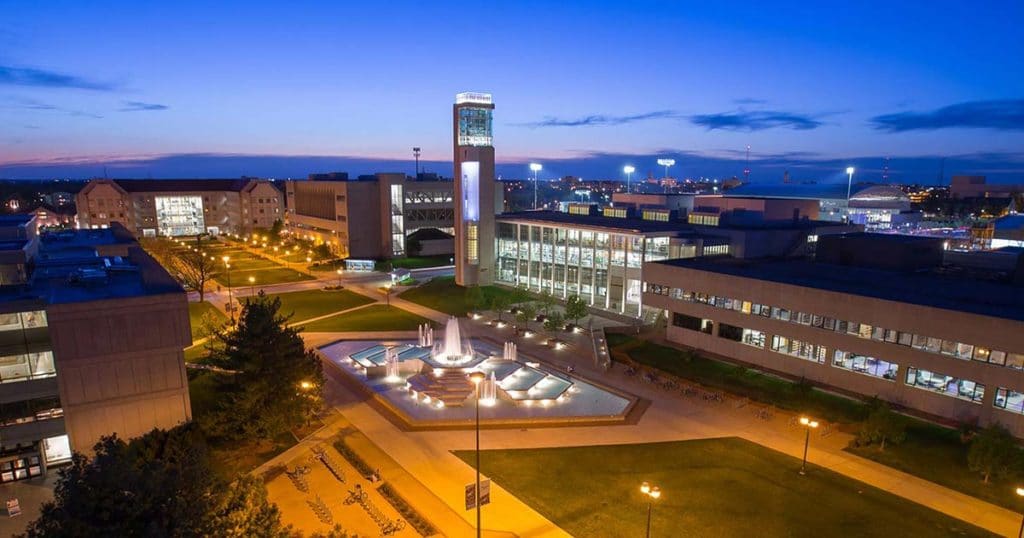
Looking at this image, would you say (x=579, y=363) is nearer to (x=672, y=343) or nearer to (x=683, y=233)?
(x=672, y=343)

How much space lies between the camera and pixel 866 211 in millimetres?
110375

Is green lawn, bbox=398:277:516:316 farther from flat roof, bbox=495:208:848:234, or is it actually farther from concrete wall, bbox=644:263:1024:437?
concrete wall, bbox=644:263:1024:437

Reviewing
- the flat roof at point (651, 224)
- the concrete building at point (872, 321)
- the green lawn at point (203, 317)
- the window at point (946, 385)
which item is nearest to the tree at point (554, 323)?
the concrete building at point (872, 321)

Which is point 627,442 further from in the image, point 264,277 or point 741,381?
point 264,277

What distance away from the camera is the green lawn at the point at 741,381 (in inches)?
1377

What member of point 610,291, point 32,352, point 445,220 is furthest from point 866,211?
point 32,352

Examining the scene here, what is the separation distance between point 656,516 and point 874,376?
22.8 metres

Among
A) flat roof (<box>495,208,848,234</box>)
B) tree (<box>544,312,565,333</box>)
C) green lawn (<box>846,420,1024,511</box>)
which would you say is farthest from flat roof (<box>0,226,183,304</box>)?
flat roof (<box>495,208,848,234</box>)

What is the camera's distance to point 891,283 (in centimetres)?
4316

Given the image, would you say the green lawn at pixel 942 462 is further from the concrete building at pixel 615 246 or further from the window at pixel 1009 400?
the concrete building at pixel 615 246

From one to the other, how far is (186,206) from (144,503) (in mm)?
137405

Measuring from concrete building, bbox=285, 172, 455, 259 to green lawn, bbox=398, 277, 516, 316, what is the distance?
27546 millimetres

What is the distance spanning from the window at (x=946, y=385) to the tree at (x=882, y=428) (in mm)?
6100

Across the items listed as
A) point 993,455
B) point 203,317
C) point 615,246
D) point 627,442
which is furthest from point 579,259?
point 993,455
